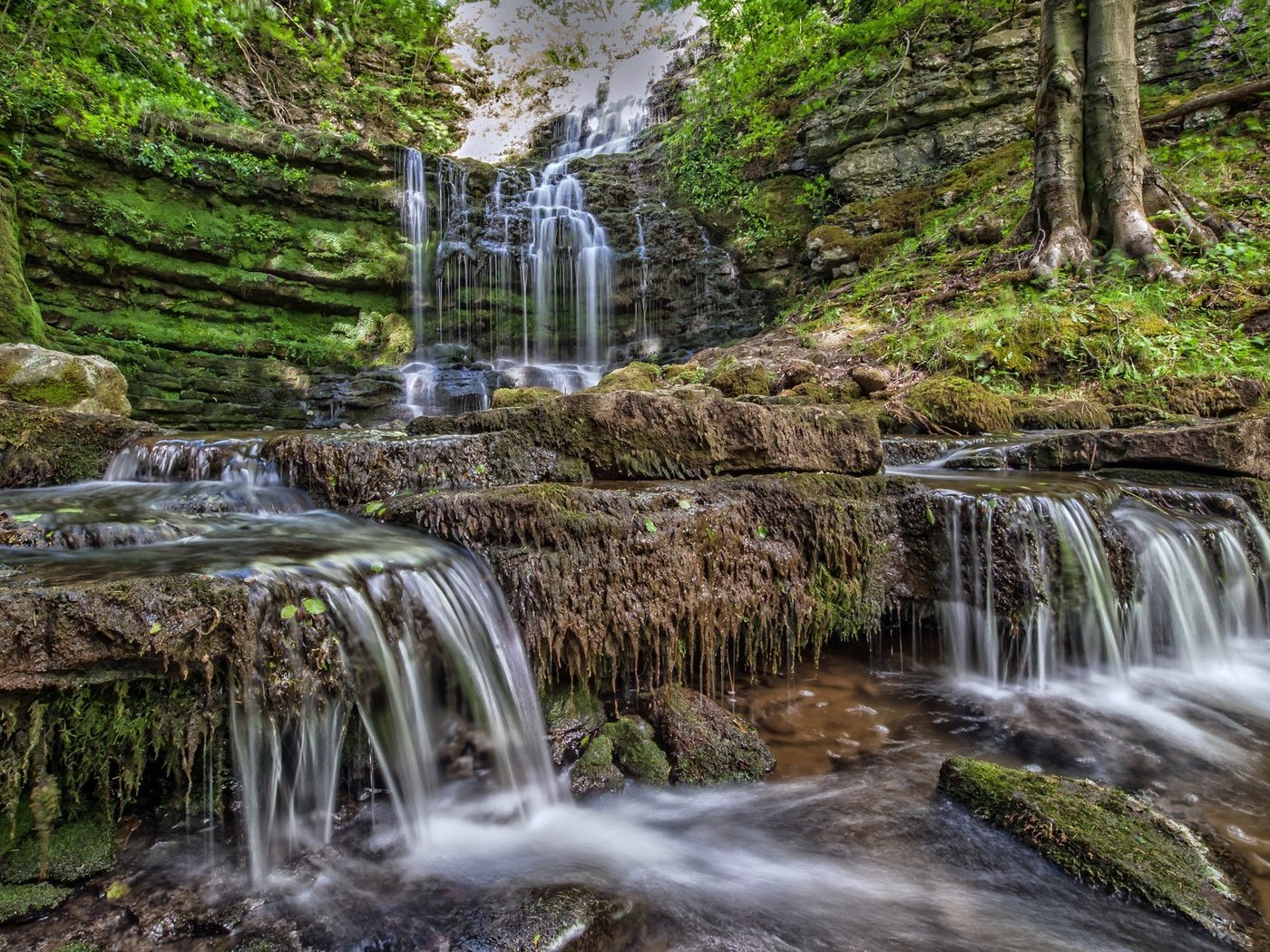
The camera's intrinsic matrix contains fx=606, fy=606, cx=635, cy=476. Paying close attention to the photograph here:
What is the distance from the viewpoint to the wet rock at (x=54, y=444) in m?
4.19

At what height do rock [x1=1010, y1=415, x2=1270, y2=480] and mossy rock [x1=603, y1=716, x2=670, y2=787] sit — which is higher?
rock [x1=1010, y1=415, x2=1270, y2=480]

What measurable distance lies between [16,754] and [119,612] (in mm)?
456

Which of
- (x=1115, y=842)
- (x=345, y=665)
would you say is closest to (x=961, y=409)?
(x=1115, y=842)

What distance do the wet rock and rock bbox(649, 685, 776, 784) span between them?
14.9 ft

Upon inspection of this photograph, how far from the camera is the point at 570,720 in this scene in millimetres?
3016

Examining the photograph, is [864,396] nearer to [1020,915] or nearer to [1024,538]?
[1024,538]

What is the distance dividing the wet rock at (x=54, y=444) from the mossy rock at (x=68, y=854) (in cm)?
337

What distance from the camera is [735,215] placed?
1325 centimetres

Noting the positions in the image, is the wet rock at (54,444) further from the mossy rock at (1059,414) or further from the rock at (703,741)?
the mossy rock at (1059,414)

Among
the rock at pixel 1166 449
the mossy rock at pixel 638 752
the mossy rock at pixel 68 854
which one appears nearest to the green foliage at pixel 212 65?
the mossy rock at pixel 68 854

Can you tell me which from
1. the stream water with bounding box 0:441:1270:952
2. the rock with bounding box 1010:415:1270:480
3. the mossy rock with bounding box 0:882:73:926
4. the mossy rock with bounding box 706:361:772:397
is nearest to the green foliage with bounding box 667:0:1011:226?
the mossy rock with bounding box 706:361:772:397

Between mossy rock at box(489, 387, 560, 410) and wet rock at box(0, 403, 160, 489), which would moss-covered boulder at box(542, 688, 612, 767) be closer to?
wet rock at box(0, 403, 160, 489)

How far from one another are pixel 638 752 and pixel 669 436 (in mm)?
1880

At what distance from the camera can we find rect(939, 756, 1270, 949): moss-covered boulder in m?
1.92
